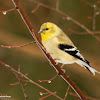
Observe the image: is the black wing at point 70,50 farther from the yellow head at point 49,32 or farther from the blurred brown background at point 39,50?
the blurred brown background at point 39,50

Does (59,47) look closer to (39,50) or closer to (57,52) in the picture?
(57,52)

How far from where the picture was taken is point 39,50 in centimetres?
410

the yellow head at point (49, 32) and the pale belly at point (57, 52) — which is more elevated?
the yellow head at point (49, 32)

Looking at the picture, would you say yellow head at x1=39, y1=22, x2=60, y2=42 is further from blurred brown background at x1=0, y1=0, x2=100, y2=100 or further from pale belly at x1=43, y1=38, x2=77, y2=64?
blurred brown background at x1=0, y1=0, x2=100, y2=100

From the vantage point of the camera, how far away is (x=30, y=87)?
427 cm

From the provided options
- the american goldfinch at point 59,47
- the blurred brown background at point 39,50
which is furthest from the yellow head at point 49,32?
the blurred brown background at point 39,50

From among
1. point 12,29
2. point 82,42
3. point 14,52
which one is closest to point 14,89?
point 14,52

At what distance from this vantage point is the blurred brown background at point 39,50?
4.12 m

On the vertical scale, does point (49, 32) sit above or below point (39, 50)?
above

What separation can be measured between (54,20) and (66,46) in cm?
210

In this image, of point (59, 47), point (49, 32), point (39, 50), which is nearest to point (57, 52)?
point (59, 47)

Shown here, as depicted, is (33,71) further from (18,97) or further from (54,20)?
(54,20)

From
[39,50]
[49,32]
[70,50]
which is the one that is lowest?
[39,50]

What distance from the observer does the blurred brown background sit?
4125 millimetres
